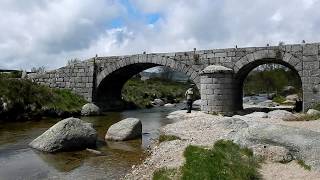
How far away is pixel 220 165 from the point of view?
8.38 metres

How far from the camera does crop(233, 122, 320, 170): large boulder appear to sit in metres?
9.64

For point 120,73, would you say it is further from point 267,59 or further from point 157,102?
point 267,59

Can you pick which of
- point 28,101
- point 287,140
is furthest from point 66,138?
point 28,101

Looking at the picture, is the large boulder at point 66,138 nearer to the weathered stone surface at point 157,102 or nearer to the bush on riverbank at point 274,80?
the weathered stone surface at point 157,102

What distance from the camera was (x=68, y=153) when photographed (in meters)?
13.0

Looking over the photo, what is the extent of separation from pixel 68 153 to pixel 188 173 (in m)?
6.24

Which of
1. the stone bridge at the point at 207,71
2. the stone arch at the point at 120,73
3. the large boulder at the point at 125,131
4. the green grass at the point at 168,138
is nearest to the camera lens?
the green grass at the point at 168,138

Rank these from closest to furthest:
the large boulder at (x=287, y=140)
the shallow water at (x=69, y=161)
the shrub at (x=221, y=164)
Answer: the shrub at (x=221, y=164) < the large boulder at (x=287, y=140) < the shallow water at (x=69, y=161)

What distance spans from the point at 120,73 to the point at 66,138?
67.1 ft

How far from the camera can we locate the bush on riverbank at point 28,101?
2380cm

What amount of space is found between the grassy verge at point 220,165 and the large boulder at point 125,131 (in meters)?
5.66

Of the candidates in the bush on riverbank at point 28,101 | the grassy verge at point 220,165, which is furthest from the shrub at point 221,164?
the bush on riverbank at point 28,101

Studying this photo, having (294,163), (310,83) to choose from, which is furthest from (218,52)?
(294,163)

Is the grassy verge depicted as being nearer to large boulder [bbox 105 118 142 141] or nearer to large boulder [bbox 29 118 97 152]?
large boulder [bbox 29 118 97 152]
